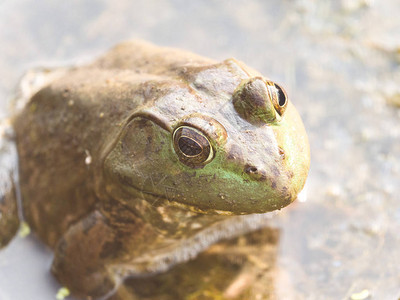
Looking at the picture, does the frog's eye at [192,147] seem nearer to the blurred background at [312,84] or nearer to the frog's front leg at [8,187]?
the blurred background at [312,84]

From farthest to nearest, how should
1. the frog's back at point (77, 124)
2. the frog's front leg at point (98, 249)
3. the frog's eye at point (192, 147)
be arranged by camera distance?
the frog's front leg at point (98, 249), the frog's back at point (77, 124), the frog's eye at point (192, 147)

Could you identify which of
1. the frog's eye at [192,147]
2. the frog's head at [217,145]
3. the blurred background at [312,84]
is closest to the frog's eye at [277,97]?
the frog's head at [217,145]

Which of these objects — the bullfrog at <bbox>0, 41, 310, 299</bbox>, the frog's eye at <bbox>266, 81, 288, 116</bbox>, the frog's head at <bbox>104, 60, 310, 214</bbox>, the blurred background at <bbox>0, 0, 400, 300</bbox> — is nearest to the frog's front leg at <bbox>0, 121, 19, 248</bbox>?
the bullfrog at <bbox>0, 41, 310, 299</bbox>

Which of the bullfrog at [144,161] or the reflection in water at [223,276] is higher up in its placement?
the bullfrog at [144,161]

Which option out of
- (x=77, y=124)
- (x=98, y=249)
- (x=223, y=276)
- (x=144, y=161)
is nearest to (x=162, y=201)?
(x=144, y=161)

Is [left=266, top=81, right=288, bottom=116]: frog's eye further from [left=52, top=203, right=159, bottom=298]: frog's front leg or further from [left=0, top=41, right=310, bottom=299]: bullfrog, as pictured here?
[left=52, top=203, right=159, bottom=298]: frog's front leg

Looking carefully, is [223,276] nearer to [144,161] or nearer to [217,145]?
[144,161]
